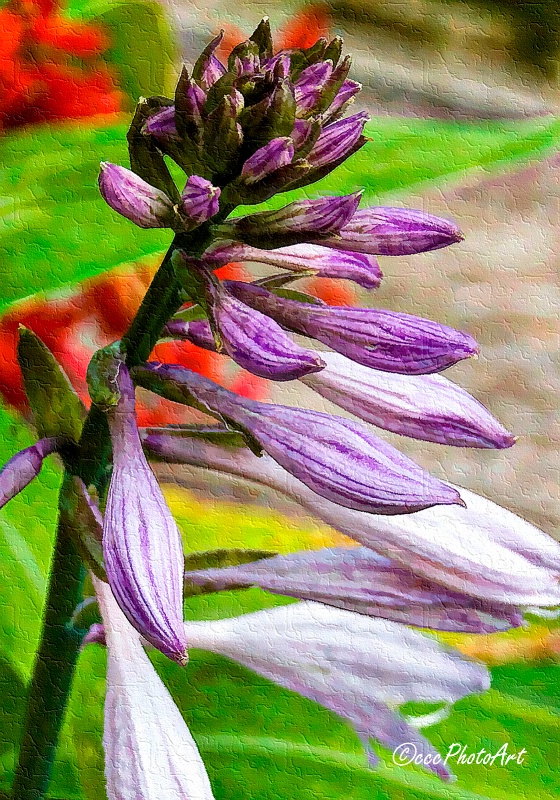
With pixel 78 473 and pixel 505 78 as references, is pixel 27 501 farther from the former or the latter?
pixel 505 78

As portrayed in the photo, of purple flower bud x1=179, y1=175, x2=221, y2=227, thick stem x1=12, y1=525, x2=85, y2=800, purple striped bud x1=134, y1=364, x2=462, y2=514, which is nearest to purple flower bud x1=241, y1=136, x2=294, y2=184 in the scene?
purple flower bud x1=179, y1=175, x2=221, y2=227

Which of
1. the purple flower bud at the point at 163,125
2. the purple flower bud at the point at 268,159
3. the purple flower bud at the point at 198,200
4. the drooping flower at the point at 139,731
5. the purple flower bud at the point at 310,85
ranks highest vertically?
the purple flower bud at the point at 310,85

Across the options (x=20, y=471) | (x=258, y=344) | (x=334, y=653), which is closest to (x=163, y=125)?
(x=258, y=344)

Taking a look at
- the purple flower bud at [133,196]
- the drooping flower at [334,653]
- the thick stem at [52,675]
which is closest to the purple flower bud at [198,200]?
the purple flower bud at [133,196]

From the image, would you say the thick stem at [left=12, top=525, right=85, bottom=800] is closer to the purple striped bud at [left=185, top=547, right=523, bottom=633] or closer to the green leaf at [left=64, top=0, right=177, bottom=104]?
the purple striped bud at [left=185, top=547, right=523, bottom=633]

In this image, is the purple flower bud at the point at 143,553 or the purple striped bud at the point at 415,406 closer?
the purple flower bud at the point at 143,553

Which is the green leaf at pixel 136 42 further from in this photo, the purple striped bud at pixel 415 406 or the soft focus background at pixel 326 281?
the purple striped bud at pixel 415 406

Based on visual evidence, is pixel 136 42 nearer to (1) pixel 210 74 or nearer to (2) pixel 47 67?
(2) pixel 47 67

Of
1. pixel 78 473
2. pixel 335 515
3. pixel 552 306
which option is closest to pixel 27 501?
pixel 78 473
